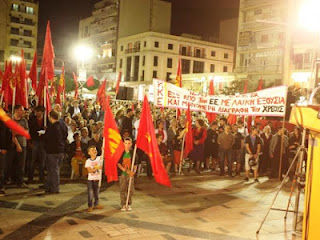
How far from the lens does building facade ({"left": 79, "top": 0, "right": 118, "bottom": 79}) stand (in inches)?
2758

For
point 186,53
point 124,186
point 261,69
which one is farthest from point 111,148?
point 186,53

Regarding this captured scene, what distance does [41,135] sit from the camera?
9820 millimetres

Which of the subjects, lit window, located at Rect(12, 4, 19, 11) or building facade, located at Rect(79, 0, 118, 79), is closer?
building facade, located at Rect(79, 0, 118, 79)

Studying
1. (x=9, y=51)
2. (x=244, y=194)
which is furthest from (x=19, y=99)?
(x=9, y=51)

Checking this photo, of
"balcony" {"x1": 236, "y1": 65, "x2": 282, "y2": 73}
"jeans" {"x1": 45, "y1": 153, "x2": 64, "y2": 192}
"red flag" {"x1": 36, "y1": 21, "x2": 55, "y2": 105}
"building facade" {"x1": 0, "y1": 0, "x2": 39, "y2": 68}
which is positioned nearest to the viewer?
"jeans" {"x1": 45, "y1": 153, "x2": 64, "y2": 192}

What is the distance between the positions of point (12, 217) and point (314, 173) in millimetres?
5415

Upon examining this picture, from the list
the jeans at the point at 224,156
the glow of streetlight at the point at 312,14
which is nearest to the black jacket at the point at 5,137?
the glow of streetlight at the point at 312,14

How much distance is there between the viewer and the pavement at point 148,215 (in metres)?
6.50

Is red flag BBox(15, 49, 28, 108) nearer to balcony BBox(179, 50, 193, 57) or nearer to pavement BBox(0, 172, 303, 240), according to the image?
pavement BBox(0, 172, 303, 240)

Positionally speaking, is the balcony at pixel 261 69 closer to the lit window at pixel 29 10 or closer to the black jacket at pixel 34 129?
the black jacket at pixel 34 129

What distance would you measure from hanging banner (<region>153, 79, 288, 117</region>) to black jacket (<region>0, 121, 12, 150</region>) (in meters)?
4.93

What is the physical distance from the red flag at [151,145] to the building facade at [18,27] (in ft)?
236

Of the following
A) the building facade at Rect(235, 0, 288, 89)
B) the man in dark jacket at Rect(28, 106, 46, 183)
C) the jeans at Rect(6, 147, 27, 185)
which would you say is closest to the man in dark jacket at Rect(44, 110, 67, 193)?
the jeans at Rect(6, 147, 27, 185)

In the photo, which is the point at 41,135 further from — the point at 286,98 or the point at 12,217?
the point at 286,98
